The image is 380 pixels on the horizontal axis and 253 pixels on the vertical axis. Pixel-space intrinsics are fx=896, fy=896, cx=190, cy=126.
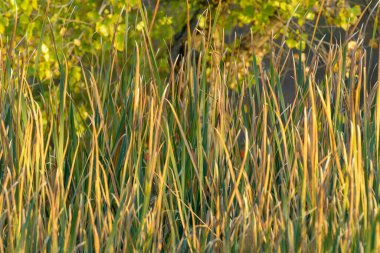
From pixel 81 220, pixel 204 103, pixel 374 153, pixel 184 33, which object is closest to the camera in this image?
pixel 81 220

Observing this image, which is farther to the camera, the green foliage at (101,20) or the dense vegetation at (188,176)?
the green foliage at (101,20)

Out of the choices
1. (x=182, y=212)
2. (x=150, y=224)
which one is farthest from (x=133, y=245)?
(x=182, y=212)

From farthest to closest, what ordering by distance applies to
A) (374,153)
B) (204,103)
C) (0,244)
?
(204,103)
(374,153)
(0,244)

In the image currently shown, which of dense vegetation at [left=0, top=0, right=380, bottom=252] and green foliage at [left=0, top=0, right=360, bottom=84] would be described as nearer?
dense vegetation at [left=0, top=0, right=380, bottom=252]

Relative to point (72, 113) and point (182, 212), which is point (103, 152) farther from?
point (182, 212)

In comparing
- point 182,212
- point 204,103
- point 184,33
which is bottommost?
point 184,33

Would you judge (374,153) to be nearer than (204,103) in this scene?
Yes

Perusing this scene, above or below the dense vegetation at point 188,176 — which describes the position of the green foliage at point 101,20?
below

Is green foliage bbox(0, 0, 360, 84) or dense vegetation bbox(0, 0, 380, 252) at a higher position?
dense vegetation bbox(0, 0, 380, 252)

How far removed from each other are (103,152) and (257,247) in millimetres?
569

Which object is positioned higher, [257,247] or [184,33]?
[257,247]

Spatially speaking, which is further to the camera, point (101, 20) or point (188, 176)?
point (101, 20)

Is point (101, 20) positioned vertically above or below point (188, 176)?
below

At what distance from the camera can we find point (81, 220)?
6.54 feet
